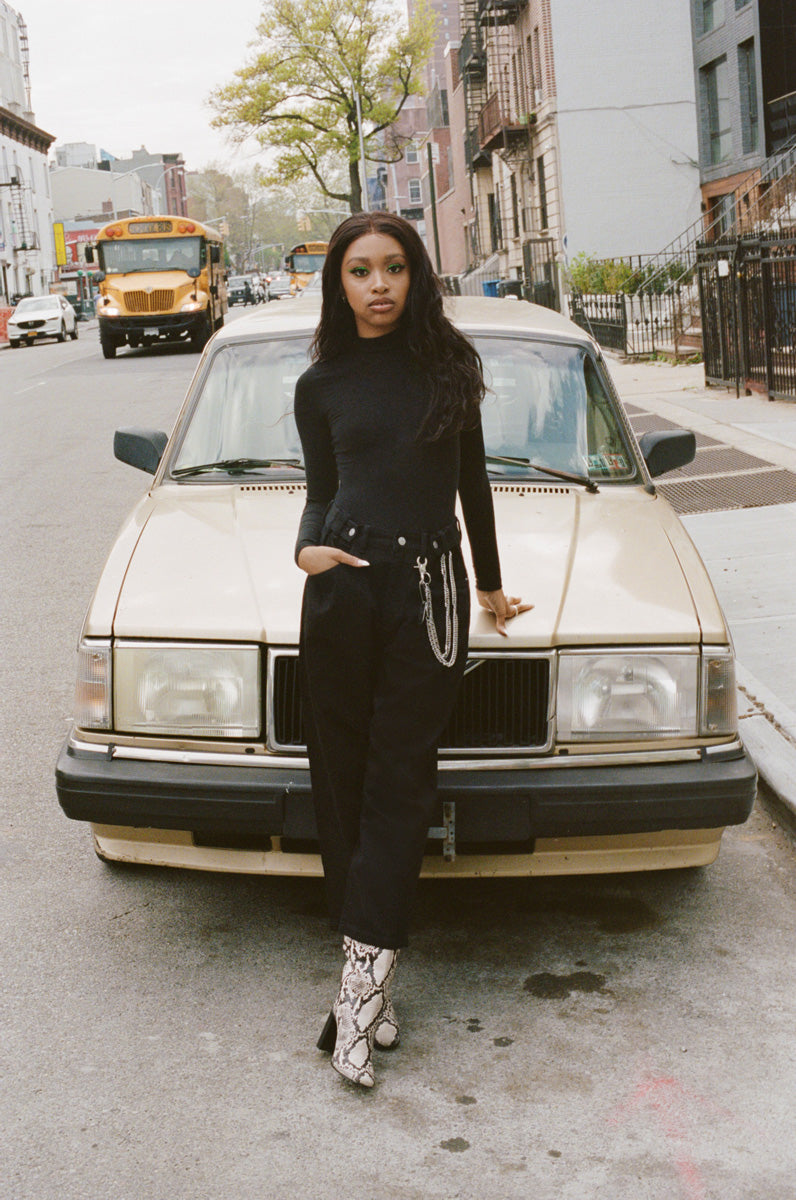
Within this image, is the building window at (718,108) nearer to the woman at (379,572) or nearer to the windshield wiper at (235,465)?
the windshield wiper at (235,465)

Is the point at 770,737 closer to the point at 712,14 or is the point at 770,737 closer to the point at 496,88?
the point at 712,14

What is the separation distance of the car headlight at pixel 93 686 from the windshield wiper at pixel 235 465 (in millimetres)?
1249

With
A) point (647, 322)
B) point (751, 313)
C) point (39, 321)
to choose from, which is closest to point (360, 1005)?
point (751, 313)

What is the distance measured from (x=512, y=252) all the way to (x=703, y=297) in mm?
27280

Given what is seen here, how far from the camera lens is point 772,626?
661 centimetres

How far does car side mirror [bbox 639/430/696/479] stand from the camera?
193 inches

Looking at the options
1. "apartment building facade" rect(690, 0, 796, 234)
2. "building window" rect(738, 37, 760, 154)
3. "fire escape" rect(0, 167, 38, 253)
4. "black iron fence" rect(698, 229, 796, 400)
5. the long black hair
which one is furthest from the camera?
"fire escape" rect(0, 167, 38, 253)

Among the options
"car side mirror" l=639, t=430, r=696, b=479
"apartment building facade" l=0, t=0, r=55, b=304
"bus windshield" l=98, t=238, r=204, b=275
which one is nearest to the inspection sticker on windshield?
"car side mirror" l=639, t=430, r=696, b=479

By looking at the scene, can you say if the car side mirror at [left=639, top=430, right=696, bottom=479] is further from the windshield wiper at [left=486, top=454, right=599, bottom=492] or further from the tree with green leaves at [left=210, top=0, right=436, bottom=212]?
the tree with green leaves at [left=210, top=0, right=436, bottom=212]

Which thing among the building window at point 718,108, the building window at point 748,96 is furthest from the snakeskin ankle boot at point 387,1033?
the building window at point 718,108

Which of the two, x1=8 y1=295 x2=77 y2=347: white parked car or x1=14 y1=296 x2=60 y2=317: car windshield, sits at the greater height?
x1=14 y1=296 x2=60 y2=317: car windshield

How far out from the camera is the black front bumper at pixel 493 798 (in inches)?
133

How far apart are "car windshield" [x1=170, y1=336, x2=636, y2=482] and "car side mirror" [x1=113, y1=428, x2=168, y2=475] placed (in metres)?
0.13

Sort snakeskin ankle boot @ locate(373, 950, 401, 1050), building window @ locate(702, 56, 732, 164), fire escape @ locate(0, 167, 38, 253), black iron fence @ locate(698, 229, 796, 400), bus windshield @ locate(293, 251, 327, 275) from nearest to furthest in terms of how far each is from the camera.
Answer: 1. snakeskin ankle boot @ locate(373, 950, 401, 1050)
2. black iron fence @ locate(698, 229, 796, 400)
3. building window @ locate(702, 56, 732, 164)
4. bus windshield @ locate(293, 251, 327, 275)
5. fire escape @ locate(0, 167, 38, 253)
